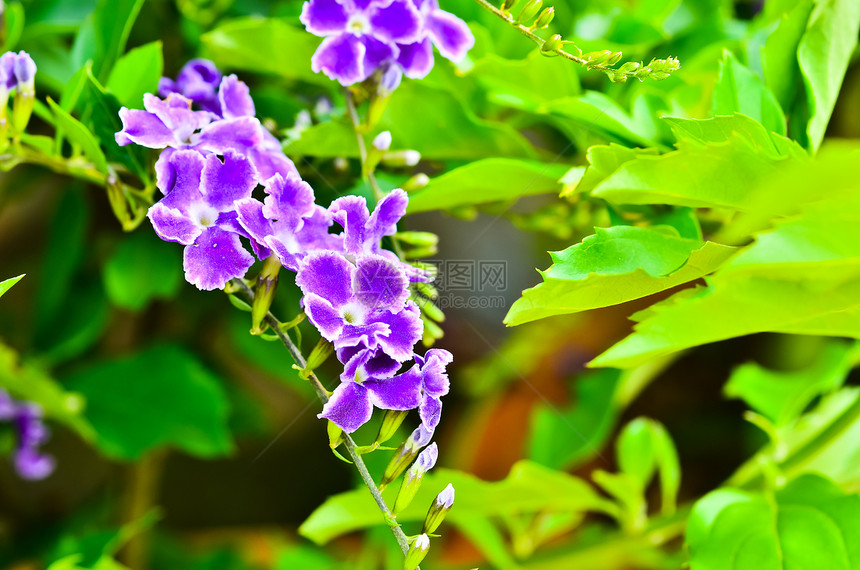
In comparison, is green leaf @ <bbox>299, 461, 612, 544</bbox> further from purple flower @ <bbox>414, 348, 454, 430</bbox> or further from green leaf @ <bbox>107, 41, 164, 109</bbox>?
green leaf @ <bbox>107, 41, 164, 109</bbox>

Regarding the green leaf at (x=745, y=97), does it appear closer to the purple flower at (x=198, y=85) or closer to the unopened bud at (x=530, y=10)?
the unopened bud at (x=530, y=10)

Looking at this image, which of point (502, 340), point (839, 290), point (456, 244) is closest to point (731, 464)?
point (502, 340)

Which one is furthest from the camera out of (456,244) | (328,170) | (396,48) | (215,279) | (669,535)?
(456,244)

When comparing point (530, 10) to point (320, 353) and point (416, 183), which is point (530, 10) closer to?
point (416, 183)

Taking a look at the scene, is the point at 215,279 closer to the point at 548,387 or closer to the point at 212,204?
the point at 212,204

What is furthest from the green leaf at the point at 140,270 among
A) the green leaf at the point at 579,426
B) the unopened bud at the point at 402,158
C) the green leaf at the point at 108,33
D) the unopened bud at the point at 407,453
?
the green leaf at the point at 579,426

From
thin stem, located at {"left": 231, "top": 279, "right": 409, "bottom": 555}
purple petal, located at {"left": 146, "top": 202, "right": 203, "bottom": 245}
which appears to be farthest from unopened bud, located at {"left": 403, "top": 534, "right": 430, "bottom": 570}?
purple petal, located at {"left": 146, "top": 202, "right": 203, "bottom": 245}

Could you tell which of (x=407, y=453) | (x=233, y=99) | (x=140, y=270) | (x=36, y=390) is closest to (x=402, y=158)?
(x=233, y=99)
